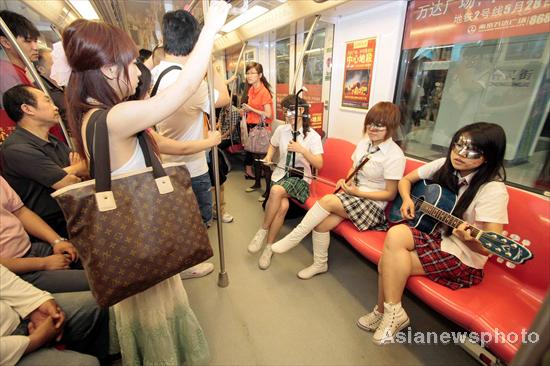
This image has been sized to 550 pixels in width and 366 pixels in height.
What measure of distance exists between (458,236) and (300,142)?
159 cm

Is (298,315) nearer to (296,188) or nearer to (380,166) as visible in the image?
(296,188)

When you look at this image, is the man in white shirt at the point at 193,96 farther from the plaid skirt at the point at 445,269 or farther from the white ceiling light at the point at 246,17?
the white ceiling light at the point at 246,17

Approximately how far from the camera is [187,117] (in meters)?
1.68

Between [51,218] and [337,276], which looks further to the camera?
[337,276]

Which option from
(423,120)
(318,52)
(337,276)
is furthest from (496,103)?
(318,52)

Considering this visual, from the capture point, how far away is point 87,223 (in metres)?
0.80

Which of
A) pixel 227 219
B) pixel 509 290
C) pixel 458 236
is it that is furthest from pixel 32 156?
pixel 509 290

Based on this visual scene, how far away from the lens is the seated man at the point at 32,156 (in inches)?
58.5

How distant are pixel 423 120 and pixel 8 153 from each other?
10.4 ft

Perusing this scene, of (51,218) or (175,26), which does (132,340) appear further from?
(175,26)

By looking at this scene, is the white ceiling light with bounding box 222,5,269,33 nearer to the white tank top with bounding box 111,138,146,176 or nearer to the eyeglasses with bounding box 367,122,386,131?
the eyeglasses with bounding box 367,122,386,131

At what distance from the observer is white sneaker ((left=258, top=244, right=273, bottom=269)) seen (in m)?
2.34

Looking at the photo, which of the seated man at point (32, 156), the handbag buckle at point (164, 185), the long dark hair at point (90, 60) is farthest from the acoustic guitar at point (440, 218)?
the seated man at point (32, 156)

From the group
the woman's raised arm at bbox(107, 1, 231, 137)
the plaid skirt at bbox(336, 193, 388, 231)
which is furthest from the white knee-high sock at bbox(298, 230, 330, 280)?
the woman's raised arm at bbox(107, 1, 231, 137)
